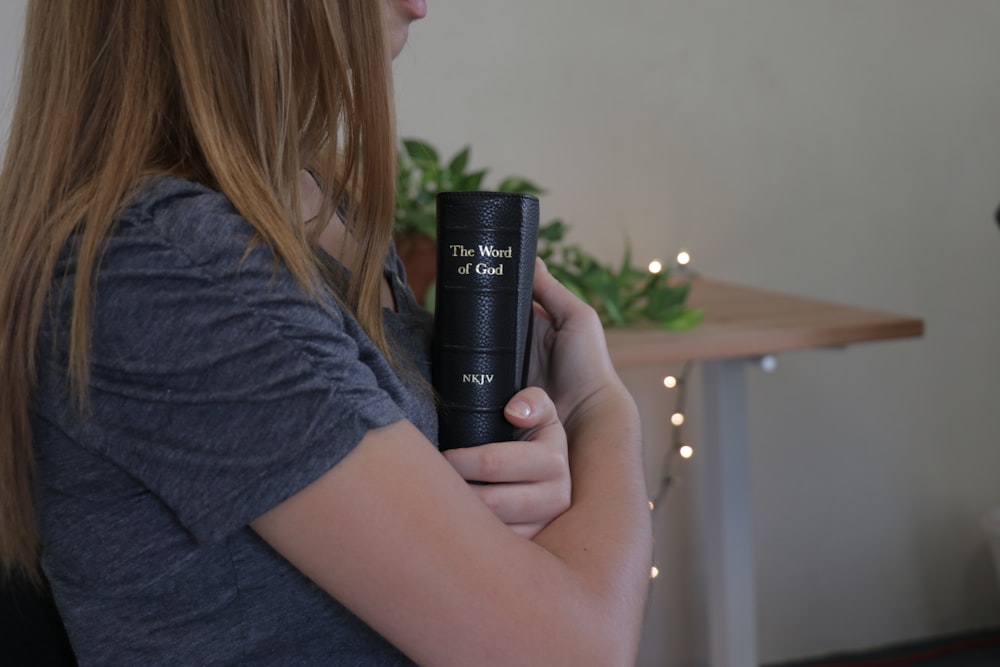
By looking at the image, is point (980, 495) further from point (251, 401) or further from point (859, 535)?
point (251, 401)

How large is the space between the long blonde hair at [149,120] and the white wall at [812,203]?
121 cm

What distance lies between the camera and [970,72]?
7.34 ft

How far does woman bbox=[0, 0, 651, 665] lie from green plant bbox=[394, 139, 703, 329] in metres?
0.74

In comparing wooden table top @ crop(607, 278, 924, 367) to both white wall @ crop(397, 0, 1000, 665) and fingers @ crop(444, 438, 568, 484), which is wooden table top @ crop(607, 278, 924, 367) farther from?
fingers @ crop(444, 438, 568, 484)

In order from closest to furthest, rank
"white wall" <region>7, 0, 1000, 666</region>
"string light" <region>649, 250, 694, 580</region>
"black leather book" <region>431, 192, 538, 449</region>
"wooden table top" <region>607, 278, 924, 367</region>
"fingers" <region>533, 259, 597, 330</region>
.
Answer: "black leather book" <region>431, 192, 538, 449</region>, "fingers" <region>533, 259, 597, 330</region>, "wooden table top" <region>607, 278, 924, 367</region>, "white wall" <region>7, 0, 1000, 666</region>, "string light" <region>649, 250, 694, 580</region>

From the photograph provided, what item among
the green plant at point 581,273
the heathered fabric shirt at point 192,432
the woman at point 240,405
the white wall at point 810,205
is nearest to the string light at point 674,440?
the white wall at point 810,205

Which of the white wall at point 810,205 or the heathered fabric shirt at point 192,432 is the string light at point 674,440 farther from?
the heathered fabric shirt at point 192,432

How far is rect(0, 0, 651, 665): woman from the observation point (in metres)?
0.59

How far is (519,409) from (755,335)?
81cm

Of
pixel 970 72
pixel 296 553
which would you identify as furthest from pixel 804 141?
pixel 296 553

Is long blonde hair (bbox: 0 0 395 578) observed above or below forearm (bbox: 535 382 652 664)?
above

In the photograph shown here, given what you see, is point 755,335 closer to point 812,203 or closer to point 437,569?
point 812,203

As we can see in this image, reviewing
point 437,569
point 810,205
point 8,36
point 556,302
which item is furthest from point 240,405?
point 810,205

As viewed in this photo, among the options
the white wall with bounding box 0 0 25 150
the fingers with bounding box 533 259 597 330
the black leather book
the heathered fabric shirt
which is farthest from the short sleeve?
the white wall with bounding box 0 0 25 150
